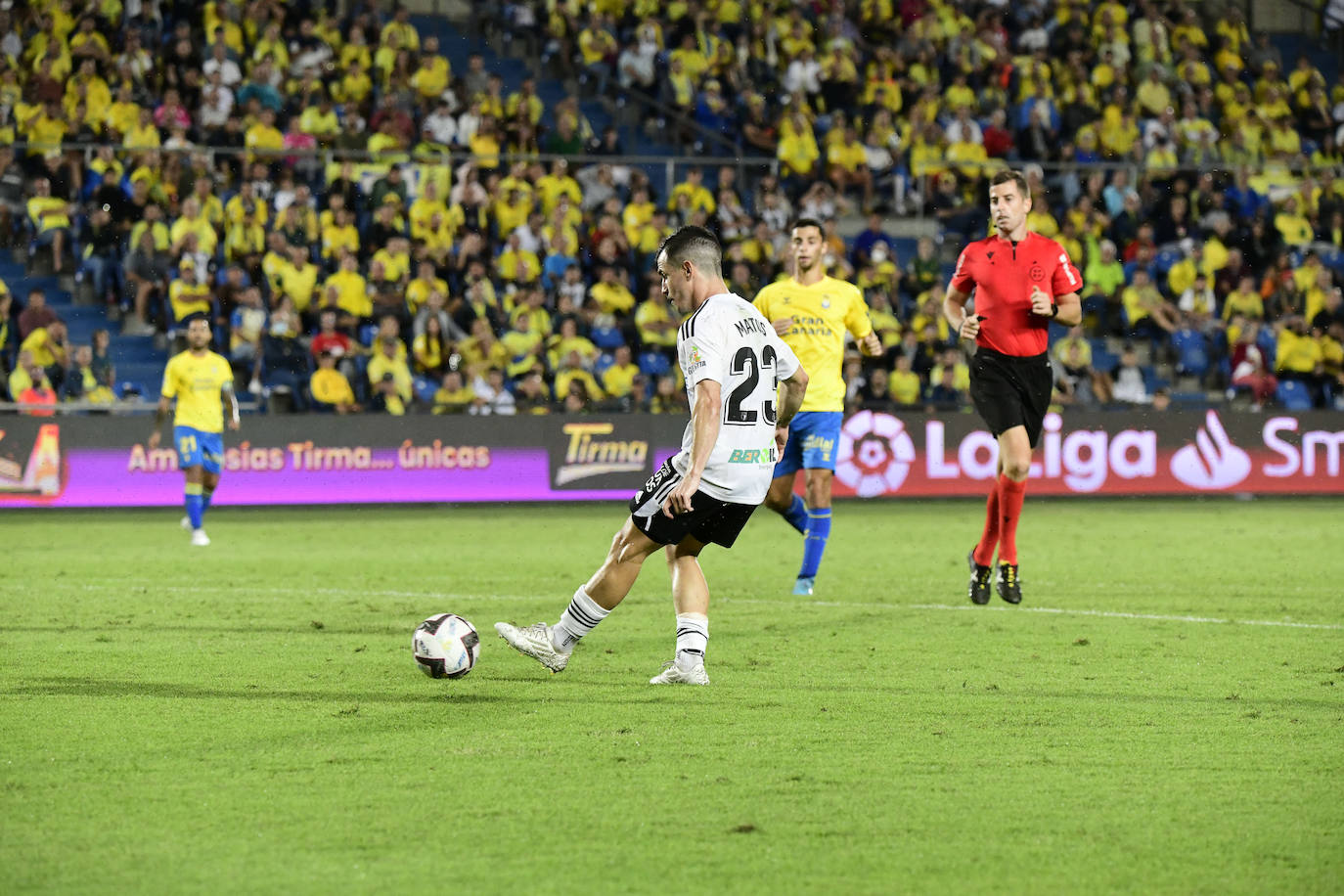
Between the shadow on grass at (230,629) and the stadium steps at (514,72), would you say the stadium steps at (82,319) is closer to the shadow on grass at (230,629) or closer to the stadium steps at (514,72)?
the stadium steps at (514,72)

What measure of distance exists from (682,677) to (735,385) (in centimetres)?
135

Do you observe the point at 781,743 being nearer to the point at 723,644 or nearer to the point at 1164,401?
the point at 723,644

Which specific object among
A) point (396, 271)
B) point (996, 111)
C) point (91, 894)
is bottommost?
point (91, 894)

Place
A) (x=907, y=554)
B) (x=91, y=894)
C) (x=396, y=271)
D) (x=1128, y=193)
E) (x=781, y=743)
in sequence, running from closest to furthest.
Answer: (x=91, y=894) → (x=781, y=743) → (x=907, y=554) → (x=396, y=271) → (x=1128, y=193)

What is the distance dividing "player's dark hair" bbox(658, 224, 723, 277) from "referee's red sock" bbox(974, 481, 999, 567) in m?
3.94

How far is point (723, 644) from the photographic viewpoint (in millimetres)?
8953

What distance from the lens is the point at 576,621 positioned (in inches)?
298

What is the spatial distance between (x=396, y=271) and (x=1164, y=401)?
408 inches

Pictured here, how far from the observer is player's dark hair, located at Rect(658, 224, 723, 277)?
23.7 feet

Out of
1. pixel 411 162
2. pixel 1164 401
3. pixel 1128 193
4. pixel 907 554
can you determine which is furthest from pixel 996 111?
pixel 907 554

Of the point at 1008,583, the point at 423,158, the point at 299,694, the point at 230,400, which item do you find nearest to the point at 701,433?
the point at 299,694

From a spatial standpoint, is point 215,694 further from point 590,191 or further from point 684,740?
point 590,191

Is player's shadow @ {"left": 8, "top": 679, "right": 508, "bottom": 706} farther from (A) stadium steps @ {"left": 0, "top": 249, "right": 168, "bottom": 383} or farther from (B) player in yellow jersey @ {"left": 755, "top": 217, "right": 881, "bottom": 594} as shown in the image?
(A) stadium steps @ {"left": 0, "top": 249, "right": 168, "bottom": 383}

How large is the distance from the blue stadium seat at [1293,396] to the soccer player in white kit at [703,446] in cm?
1738
